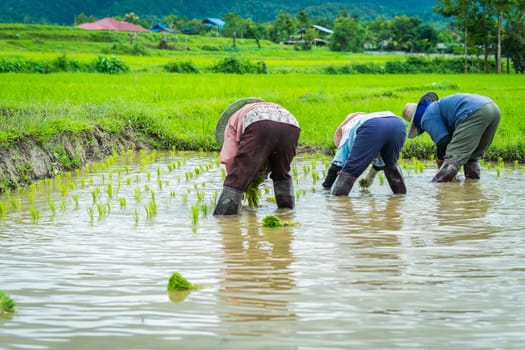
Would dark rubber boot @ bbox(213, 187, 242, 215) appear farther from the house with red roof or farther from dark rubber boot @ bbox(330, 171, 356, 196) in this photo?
the house with red roof

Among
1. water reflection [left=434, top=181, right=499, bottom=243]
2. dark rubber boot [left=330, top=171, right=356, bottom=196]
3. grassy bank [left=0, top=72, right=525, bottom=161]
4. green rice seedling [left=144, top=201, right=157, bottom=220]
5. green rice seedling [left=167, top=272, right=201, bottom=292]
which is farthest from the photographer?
grassy bank [left=0, top=72, right=525, bottom=161]

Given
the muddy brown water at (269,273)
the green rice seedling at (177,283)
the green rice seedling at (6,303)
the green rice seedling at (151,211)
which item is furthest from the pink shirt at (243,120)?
the green rice seedling at (6,303)

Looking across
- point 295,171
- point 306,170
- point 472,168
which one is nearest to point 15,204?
point 295,171

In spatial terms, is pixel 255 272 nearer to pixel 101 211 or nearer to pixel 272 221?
pixel 272 221

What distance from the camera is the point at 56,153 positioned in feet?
30.9

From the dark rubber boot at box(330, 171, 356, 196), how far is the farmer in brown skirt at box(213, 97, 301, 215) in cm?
102

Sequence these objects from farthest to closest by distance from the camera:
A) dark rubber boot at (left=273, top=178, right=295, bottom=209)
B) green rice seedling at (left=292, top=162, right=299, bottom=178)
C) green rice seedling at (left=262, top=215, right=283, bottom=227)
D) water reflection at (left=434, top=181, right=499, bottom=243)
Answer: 1. green rice seedling at (left=292, top=162, right=299, bottom=178)
2. dark rubber boot at (left=273, top=178, right=295, bottom=209)
3. green rice seedling at (left=262, top=215, right=283, bottom=227)
4. water reflection at (left=434, top=181, right=499, bottom=243)

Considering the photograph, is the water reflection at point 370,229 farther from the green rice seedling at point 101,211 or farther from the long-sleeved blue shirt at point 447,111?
the green rice seedling at point 101,211

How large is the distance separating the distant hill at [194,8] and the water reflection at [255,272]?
13035cm

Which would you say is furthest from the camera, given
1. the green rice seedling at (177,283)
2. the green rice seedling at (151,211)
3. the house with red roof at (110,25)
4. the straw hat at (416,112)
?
the house with red roof at (110,25)

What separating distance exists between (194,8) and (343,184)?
143554 mm

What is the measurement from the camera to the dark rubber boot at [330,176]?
806 centimetres

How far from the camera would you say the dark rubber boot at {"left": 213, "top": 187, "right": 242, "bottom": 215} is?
638 centimetres

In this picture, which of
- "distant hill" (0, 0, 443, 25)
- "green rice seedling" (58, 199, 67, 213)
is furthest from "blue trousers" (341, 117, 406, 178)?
"distant hill" (0, 0, 443, 25)
